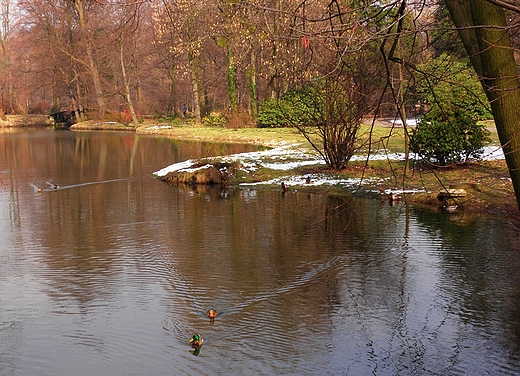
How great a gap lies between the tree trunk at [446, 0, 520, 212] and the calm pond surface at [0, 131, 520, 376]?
6.62 ft

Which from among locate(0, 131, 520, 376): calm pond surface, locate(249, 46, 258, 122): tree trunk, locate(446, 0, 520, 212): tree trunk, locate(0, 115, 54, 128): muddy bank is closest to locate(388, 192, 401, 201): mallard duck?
locate(0, 131, 520, 376): calm pond surface

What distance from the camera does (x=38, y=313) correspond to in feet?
24.6

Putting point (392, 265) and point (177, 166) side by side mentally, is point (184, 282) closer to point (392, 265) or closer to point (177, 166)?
point (392, 265)

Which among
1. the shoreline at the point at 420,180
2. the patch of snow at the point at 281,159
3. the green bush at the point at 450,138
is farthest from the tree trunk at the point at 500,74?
the patch of snow at the point at 281,159

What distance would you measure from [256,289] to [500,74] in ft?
15.8

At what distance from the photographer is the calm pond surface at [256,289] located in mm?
6242

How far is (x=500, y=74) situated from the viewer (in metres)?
4.01

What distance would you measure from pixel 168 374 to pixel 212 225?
19.8 feet

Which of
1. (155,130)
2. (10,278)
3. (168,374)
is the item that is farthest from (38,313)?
(155,130)

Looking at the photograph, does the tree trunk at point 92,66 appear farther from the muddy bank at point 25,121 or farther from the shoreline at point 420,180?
the shoreline at point 420,180

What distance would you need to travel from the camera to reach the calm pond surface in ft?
20.5

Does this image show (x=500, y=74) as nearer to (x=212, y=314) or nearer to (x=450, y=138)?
(x=212, y=314)

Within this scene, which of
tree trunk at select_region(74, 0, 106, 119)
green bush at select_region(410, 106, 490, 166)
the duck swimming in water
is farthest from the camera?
tree trunk at select_region(74, 0, 106, 119)

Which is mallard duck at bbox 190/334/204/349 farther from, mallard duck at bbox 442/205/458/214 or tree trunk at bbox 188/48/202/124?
tree trunk at bbox 188/48/202/124
